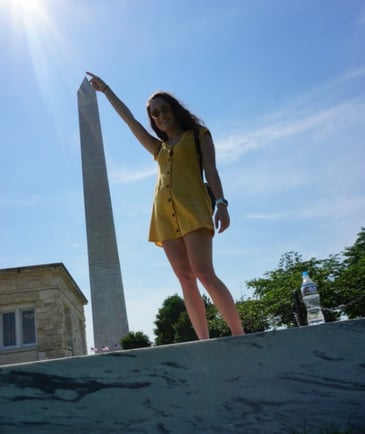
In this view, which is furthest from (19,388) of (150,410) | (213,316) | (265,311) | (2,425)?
(213,316)

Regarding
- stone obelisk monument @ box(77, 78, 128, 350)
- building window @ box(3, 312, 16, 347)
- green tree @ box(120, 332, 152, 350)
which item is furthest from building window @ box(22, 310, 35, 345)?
green tree @ box(120, 332, 152, 350)

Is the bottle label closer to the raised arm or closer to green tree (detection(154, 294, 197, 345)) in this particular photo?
the raised arm

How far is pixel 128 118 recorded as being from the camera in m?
3.76

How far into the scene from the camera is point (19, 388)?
8.07ft

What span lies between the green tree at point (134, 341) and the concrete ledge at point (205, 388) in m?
13.7

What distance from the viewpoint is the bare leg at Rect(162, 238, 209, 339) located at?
127 inches

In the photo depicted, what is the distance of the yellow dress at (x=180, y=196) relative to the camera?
3102mm

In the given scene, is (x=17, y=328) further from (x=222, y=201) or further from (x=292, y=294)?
(x=222, y=201)

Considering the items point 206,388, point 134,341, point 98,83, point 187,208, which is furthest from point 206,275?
point 134,341

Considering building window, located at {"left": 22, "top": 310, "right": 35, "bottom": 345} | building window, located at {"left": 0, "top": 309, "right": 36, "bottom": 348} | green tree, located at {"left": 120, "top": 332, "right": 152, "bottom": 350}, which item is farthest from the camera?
building window, located at {"left": 22, "top": 310, "right": 35, "bottom": 345}

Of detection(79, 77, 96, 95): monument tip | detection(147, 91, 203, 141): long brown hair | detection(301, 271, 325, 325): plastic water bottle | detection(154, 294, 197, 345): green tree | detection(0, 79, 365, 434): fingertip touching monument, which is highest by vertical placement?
detection(79, 77, 96, 95): monument tip

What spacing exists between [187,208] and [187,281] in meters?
0.50

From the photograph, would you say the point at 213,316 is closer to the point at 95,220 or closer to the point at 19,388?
the point at 95,220

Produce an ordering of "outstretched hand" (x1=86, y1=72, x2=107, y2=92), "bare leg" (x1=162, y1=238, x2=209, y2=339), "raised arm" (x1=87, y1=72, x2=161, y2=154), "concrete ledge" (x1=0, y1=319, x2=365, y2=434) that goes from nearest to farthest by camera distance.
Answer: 1. "concrete ledge" (x1=0, y1=319, x2=365, y2=434)
2. "bare leg" (x1=162, y1=238, x2=209, y2=339)
3. "raised arm" (x1=87, y1=72, x2=161, y2=154)
4. "outstretched hand" (x1=86, y1=72, x2=107, y2=92)
